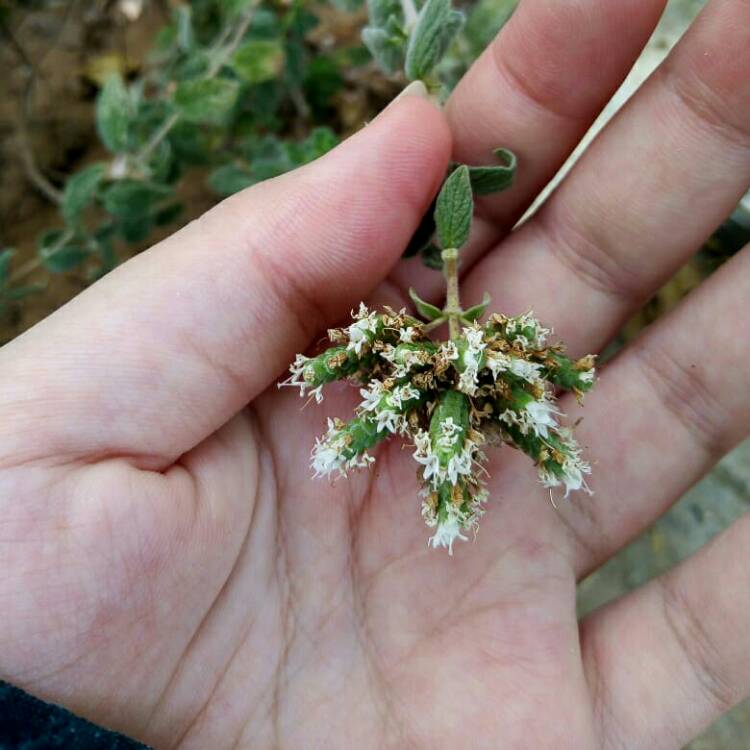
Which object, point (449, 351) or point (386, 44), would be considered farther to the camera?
point (386, 44)

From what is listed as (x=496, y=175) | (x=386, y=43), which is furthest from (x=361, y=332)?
(x=386, y=43)

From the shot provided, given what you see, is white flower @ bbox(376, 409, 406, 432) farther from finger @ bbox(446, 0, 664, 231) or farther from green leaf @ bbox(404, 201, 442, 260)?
finger @ bbox(446, 0, 664, 231)

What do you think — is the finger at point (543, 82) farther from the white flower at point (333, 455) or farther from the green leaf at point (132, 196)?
the green leaf at point (132, 196)

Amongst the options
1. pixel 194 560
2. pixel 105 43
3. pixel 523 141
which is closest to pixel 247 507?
pixel 194 560

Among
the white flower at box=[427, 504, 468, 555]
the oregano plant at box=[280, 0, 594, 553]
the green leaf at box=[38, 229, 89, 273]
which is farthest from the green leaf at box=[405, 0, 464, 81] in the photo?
the green leaf at box=[38, 229, 89, 273]

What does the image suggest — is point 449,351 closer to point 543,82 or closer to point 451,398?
point 451,398

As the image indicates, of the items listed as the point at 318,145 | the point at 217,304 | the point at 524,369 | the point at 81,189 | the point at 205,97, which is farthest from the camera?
the point at 81,189

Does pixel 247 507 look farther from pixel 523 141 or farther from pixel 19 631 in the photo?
pixel 523 141
